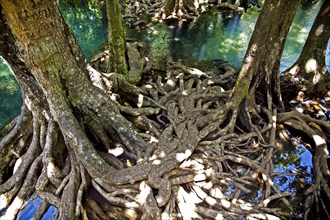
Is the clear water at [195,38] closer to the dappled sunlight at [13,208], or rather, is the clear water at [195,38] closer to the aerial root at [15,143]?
the aerial root at [15,143]

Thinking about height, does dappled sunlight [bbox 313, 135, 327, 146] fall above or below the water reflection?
above

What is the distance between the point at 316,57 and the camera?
223 inches

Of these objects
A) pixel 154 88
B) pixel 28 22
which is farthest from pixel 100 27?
pixel 28 22

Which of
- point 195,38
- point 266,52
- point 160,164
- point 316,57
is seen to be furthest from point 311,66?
point 195,38

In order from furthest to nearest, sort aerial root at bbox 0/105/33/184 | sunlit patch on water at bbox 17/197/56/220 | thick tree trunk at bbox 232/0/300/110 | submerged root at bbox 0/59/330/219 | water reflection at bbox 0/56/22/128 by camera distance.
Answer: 1. water reflection at bbox 0/56/22/128
2. aerial root at bbox 0/105/33/184
3. thick tree trunk at bbox 232/0/300/110
4. sunlit patch on water at bbox 17/197/56/220
5. submerged root at bbox 0/59/330/219

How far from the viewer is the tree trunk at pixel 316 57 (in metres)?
5.45

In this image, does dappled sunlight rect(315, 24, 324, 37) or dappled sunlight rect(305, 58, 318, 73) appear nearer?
dappled sunlight rect(315, 24, 324, 37)

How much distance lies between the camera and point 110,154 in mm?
4109

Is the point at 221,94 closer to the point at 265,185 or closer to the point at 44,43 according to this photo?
the point at 265,185

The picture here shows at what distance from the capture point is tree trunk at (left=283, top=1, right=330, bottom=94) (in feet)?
17.9

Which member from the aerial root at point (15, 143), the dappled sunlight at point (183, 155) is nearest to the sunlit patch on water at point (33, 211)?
the aerial root at point (15, 143)

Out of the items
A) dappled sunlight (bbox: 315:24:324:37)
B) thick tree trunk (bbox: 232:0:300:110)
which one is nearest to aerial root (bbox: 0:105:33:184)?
thick tree trunk (bbox: 232:0:300:110)

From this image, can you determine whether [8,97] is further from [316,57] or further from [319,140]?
[316,57]

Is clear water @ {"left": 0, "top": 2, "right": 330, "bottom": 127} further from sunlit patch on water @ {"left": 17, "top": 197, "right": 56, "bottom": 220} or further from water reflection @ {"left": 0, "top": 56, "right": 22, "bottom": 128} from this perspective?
sunlit patch on water @ {"left": 17, "top": 197, "right": 56, "bottom": 220}
